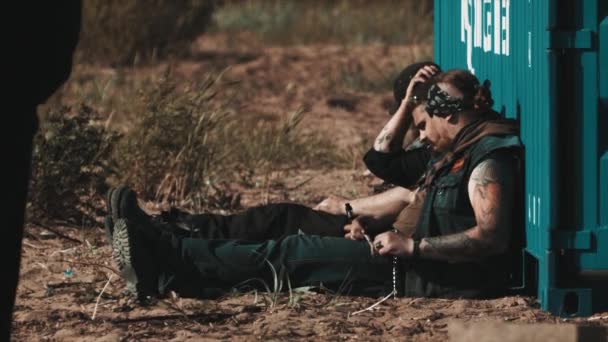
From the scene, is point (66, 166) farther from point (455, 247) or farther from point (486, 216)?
point (486, 216)

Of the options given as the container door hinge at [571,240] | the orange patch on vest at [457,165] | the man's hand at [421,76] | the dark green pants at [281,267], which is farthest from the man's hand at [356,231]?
the container door hinge at [571,240]

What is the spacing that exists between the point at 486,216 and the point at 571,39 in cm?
72

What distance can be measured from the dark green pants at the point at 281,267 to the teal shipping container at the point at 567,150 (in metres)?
0.65

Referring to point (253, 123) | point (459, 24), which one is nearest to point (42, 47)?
point (459, 24)

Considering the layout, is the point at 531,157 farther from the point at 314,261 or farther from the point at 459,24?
the point at 459,24

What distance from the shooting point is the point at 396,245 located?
216 inches

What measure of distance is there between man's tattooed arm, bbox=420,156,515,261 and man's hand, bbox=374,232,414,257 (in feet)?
0.32

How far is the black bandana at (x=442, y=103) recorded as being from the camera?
5680 mm

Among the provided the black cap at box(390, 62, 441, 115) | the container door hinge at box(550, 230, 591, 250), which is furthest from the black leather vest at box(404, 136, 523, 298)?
the black cap at box(390, 62, 441, 115)

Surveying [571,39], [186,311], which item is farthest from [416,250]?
[571,39]

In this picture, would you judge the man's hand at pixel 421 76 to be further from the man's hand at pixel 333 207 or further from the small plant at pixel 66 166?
the small plant at pixel 66 166

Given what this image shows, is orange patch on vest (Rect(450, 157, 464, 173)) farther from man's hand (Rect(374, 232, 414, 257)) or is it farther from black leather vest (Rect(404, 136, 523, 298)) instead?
Result: man's hand (Rect(374, 232, 414, 257))

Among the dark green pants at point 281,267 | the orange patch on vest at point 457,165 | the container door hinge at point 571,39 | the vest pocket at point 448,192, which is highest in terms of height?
the container door hinge at point 571,39

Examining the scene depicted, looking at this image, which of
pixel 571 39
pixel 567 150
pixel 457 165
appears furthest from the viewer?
pixel 457 165
